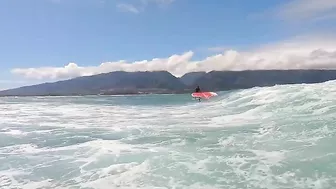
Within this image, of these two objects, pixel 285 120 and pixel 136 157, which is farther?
pixel 285 120

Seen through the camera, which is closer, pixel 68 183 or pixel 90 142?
pixel 68 183

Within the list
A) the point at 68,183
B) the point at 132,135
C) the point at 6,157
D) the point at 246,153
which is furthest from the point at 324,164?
the point at 6,157

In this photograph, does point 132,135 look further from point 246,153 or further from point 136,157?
point 246,153

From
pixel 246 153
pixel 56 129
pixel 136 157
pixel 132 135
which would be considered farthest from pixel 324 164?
pixel 56 129

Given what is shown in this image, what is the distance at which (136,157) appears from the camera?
11867mm

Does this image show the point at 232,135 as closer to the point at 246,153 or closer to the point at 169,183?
the point at 246,153

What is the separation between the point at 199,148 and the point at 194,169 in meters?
2.93

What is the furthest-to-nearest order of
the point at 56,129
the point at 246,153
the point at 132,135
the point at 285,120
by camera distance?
the point at 56,129 < the point at 285,120 < the point at 132,135 < the point at 246,153

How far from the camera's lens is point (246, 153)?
11.8 m

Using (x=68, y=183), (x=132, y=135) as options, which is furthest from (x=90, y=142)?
(x=68, y=183)

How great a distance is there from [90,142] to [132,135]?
239cm

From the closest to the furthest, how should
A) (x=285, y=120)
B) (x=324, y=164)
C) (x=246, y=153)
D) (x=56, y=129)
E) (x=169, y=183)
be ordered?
(x=169, y=183)
(x=324, y=164)
(x=246, y=153)
(x=285, y=120)
(x=56, y=129)

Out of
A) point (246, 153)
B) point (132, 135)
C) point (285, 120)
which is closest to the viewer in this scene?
point (246, 153)

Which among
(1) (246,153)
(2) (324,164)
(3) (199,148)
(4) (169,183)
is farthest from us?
(3) (199,148)
